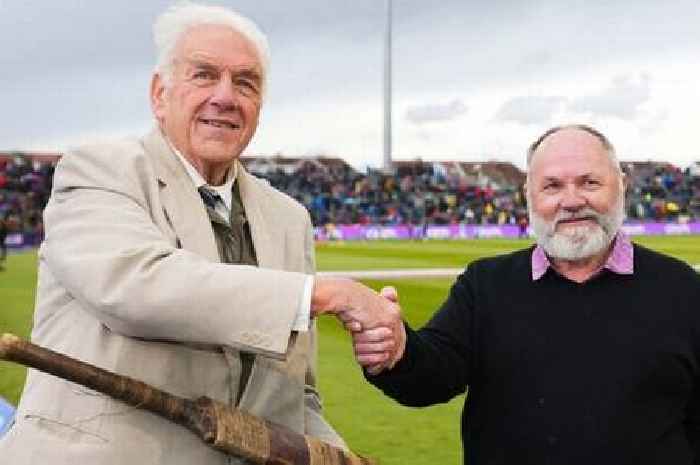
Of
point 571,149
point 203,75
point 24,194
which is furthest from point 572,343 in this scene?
point 24,194

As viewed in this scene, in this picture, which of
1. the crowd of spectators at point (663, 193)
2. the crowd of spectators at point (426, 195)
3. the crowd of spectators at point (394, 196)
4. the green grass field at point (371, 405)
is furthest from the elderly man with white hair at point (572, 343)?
the crowd of spectators at point (663, 193)

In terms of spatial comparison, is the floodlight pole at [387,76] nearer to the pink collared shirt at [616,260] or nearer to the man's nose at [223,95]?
the pink collared shirt at [616,260]

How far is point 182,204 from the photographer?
2.32 m

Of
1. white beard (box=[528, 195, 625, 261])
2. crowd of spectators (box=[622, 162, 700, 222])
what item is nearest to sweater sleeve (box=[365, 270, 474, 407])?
white beard (box=[528, 195, 625, 261])

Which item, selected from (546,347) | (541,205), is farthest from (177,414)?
(541,205)

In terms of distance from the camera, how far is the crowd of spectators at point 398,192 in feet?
150

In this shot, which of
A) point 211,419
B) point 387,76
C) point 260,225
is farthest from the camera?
point 387,76

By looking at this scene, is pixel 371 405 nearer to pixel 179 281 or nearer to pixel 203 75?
pixel 203 75

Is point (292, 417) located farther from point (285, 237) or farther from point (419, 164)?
point (419, 164)

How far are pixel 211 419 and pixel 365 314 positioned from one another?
422mm

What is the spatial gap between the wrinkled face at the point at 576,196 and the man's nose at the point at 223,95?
1109 mm

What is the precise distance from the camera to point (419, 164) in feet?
207

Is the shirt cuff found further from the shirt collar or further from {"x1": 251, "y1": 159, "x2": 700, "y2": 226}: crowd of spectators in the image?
{"x1": 251, "y1": 159, "x2": 700, "y2": 226}: crowd of spectators

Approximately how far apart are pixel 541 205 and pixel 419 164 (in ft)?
199
